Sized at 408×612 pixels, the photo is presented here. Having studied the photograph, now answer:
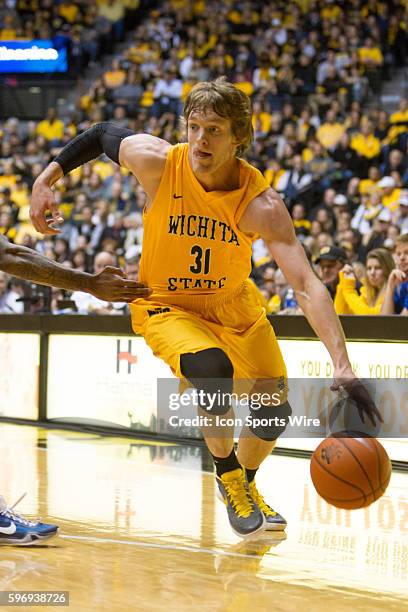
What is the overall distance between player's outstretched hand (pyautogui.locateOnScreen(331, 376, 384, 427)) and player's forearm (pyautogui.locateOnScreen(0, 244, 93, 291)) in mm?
1317

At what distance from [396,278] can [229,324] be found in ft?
11.0

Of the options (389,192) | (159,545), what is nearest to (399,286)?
(159,545)

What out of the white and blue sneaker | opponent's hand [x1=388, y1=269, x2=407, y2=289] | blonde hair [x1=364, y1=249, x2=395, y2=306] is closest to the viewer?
the white and blue sneaker

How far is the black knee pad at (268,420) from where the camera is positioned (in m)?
5.34

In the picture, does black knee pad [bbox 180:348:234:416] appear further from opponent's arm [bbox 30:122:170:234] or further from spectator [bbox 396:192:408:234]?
spectator [bbox 396:192:408:234]

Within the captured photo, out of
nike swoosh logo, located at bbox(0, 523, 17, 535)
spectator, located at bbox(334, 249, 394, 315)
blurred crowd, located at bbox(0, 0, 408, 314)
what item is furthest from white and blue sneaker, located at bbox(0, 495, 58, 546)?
blurred crowd, located at bbox(0, 0, 408, 314)

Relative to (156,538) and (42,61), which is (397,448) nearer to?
(156,538)

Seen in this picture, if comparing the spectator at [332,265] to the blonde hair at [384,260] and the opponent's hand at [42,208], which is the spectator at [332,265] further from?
the opponent's hand at [42,208]

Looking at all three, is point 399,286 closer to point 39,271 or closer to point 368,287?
point 368,287

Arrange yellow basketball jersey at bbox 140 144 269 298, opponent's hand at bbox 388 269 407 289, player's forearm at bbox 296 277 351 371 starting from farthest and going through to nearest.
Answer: opponent's hand at bbox 388 269 407 289
yellow basketball jersey at bbox 140 144 269 298
player's forearm at bbox 296 277 351 371

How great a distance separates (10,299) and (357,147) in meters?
5.64

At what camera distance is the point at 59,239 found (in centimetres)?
1498

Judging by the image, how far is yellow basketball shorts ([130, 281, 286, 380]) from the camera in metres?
5.04

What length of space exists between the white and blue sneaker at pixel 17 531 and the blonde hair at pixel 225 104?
7.04 ft
